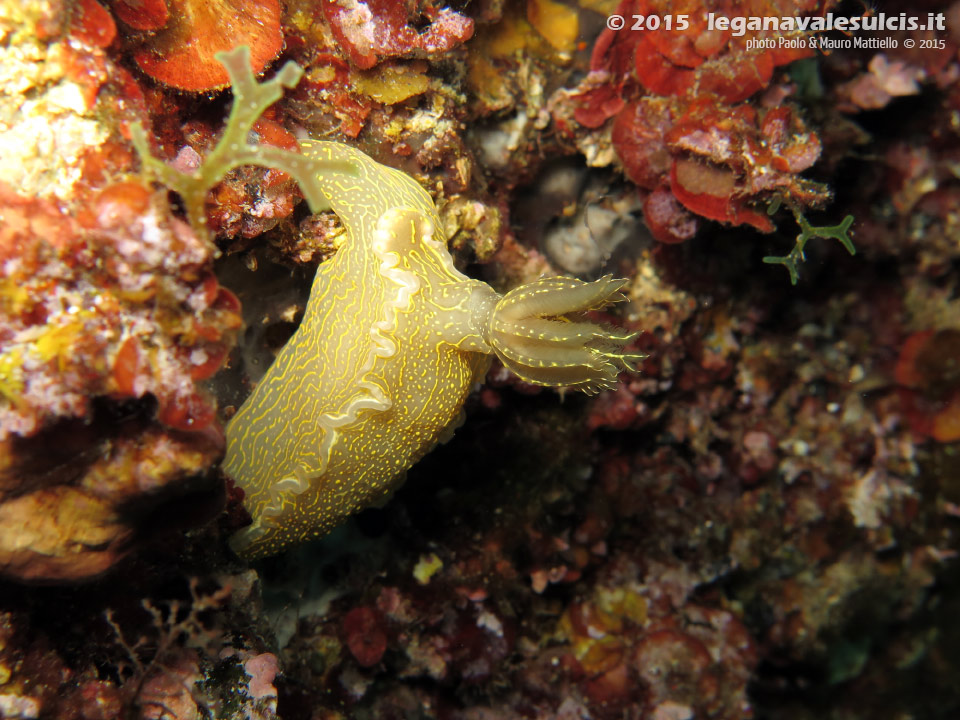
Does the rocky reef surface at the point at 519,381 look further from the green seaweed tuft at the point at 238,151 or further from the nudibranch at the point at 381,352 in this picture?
the nudibranch at the point at 381,352

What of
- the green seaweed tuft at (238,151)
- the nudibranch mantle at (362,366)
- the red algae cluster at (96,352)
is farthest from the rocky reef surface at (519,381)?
the nudibranch mantle at (362,366)

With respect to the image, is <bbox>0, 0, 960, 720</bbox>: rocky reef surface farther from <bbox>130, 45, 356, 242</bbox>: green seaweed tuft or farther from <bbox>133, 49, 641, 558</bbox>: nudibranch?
<bbox>133, 49, 641, 558</bbox>: nudibranch

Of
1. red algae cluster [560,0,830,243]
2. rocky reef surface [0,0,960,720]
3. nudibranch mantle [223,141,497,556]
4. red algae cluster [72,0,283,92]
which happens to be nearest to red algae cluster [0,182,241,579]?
rocky reef surface [0,0,960,720]

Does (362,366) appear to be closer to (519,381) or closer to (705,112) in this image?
(519,381)

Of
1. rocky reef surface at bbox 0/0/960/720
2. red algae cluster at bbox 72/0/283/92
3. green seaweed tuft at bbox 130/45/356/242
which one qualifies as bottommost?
rocky reef surface at bbox 0/0/960/720

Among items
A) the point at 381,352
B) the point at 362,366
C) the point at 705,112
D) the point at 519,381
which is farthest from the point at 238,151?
the point at 705,112

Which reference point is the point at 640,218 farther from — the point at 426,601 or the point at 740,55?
the point at 426,601

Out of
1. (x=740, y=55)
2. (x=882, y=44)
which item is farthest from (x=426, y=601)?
(x=882, y=44)
